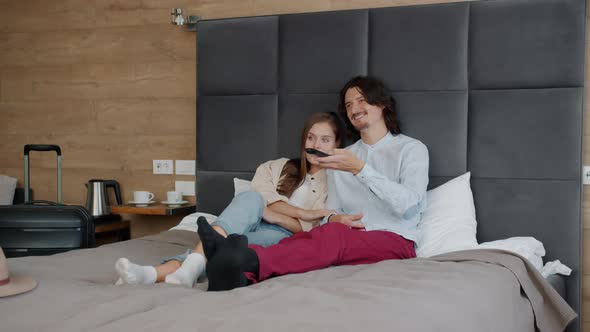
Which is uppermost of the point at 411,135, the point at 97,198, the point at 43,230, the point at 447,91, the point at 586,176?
the point at 447,91

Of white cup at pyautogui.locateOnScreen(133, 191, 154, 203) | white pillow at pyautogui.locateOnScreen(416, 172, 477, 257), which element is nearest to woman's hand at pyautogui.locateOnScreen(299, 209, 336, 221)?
white pillow at pyautogui.locateOnScreen(416, 172, 477, 257)

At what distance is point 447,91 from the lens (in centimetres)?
282

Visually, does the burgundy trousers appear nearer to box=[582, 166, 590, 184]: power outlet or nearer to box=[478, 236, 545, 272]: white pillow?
box=[478, 236, 545, 272]: white pillow

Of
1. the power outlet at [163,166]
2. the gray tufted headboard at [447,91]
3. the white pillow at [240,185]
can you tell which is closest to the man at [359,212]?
the gray tufted headboard at [447,91]

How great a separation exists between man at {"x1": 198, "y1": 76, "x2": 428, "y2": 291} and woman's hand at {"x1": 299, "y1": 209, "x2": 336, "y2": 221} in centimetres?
5

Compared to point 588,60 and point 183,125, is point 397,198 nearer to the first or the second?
point 588,60

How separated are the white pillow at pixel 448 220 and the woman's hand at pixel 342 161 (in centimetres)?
46

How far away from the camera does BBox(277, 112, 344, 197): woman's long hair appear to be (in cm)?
280

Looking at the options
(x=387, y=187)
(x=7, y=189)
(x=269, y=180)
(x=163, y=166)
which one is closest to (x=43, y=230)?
(x=163, y=166)

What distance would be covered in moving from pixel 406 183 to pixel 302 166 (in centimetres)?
56

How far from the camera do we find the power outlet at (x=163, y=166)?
3.65 metres

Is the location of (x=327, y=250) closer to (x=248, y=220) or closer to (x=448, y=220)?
(x=248, y=220)

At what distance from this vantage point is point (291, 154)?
3080 millimetres

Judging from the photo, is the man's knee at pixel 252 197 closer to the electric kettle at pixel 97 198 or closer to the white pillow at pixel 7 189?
the electric kettle at pixel 97 198
